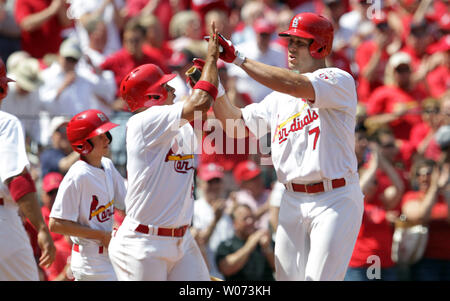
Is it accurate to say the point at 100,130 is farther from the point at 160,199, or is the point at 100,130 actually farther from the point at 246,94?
the point at 246,94

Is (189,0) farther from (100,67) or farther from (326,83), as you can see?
(326,83)

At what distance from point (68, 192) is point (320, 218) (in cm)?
177

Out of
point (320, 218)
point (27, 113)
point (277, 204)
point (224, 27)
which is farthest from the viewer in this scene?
point (224, 27)

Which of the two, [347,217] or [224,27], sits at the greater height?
[224,27]

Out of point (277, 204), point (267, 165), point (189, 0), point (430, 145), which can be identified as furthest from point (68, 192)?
point (189, 0)

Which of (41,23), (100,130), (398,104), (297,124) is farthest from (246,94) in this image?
(297,124)

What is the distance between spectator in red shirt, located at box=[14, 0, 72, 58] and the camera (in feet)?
31.7

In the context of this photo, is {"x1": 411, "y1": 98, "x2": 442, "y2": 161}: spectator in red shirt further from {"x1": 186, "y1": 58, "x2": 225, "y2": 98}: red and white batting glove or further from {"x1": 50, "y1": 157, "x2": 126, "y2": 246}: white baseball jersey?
{"x1": 50, "y1": 157, "x2": 126, "y2": 246}: white baseball jersey

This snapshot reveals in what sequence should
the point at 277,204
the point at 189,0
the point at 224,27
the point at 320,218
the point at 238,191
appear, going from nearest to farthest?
the point at 320,218 → the point at 277,204 → the point at 238,191 → the point at 224,27 → the point at 189,0

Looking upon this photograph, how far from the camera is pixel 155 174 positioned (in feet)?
16.2

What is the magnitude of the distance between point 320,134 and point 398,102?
14.1 feet

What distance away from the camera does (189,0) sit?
1095 cm

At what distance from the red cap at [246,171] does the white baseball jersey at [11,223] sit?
130 inches

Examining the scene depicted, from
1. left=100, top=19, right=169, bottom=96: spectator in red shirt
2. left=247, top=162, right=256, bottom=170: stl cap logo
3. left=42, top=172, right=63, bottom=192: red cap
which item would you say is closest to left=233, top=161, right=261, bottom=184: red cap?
left=247, top=162, right=256, bottom=170: stl cap logo
